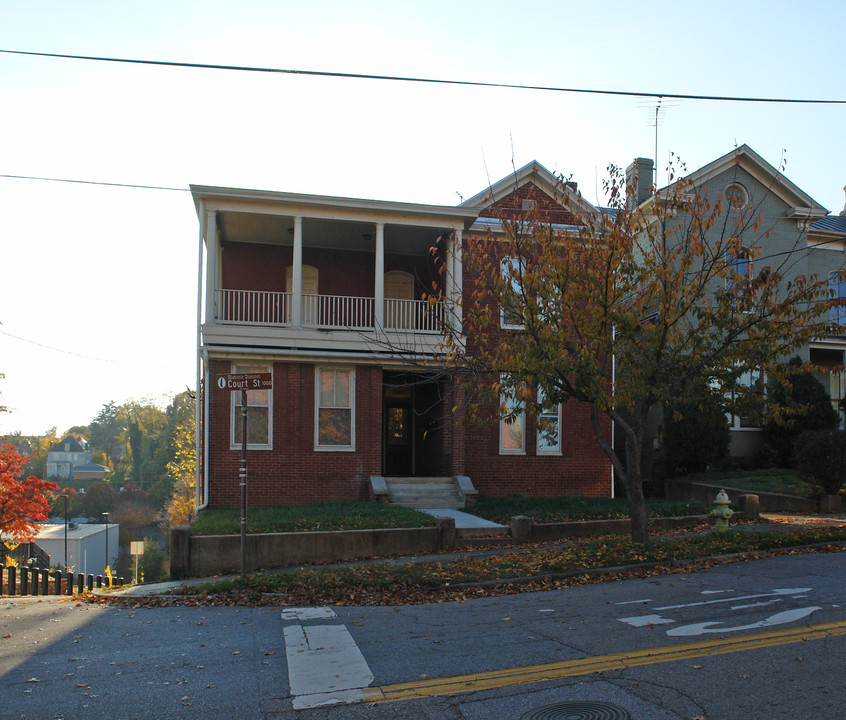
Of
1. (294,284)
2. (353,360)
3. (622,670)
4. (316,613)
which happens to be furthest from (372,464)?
(622,670)

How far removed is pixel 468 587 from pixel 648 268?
5.51m

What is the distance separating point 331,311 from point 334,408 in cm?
266

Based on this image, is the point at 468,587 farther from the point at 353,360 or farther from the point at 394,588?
the point at 353,360

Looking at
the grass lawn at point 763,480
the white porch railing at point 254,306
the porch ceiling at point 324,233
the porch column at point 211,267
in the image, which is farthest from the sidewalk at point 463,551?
the porch ceiling at point 324,233

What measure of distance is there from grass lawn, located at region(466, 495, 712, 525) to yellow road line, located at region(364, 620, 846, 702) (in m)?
8.35

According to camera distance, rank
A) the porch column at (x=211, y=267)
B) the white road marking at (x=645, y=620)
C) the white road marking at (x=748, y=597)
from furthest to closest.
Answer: the porch column at (x=211, y=267) → the white road marking at (x=748, y=597) → the white road marking at (x=645, y=620)

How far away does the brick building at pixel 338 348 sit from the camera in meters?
17.1

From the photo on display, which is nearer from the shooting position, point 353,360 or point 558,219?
point 353,360

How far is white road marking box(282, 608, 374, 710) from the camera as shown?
505cm

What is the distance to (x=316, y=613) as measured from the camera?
8125 millimetres

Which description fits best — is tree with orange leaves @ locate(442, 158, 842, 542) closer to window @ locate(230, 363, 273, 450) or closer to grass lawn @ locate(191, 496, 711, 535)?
grass lawn @ locate(191, 496, 711, 535)

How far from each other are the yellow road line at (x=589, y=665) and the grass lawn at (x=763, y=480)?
12.3 metres

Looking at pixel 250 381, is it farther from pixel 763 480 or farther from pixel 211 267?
pixel 763 480

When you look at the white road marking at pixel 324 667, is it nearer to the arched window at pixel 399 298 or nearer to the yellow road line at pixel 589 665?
the yellow road line at pixel 589 665
